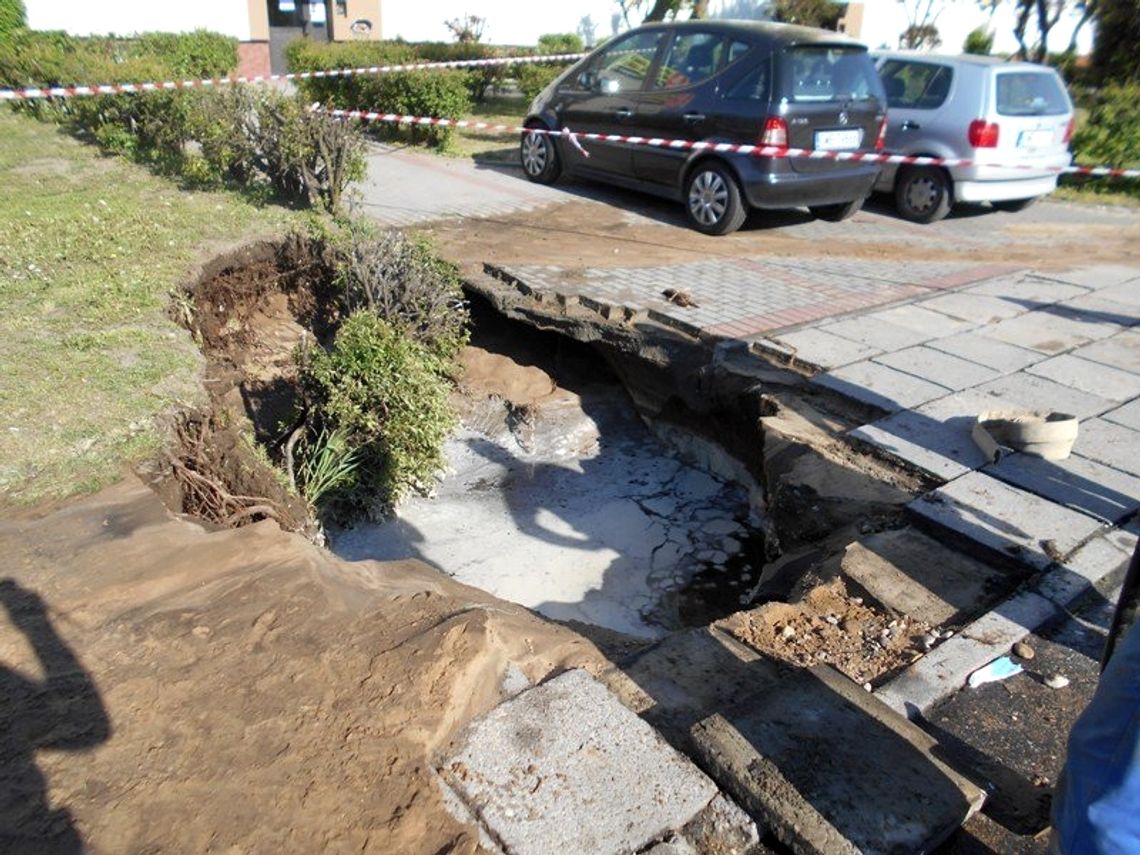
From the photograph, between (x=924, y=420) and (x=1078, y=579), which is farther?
(x=924, y=420)

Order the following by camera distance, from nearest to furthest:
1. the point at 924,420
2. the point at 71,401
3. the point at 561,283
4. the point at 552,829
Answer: the point at 552,829 → the point at 71,401 → the point at 924,420 → the point at 561,283

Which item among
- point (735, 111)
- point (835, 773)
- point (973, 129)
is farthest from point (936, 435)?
point (973, 129)

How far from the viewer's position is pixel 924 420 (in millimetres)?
5297

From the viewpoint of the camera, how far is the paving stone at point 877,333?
6.41 m

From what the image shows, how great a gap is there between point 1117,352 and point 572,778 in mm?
5678

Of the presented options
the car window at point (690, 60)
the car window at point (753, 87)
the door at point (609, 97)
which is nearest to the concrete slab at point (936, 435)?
the car window at point (753, 87)

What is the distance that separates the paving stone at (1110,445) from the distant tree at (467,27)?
58.5ft

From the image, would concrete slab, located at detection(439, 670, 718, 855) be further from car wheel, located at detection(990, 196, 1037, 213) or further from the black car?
car wheel, located at detection(990, 196, 1037, 213)

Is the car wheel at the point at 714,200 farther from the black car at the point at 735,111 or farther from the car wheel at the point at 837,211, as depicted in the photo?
the car wheel at the point at 837,211

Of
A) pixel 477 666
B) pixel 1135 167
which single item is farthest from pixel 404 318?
pixel 1135 167

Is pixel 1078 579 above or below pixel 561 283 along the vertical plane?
below

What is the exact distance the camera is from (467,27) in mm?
21891

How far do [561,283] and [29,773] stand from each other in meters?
5.50

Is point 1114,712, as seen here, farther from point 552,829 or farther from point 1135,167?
point 1135,167
